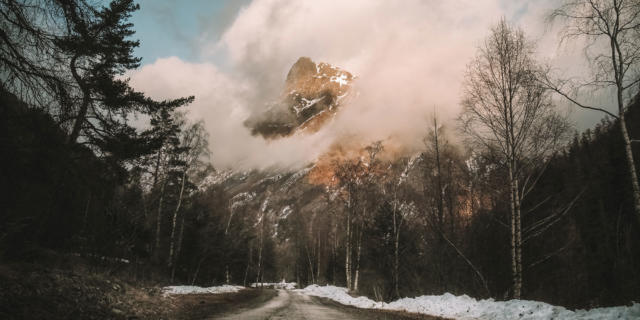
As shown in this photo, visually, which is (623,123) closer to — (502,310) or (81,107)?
(502,310)

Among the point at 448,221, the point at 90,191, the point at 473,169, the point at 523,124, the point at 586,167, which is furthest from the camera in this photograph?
the point at 586,167

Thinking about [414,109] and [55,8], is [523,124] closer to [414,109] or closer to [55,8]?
[414,109]

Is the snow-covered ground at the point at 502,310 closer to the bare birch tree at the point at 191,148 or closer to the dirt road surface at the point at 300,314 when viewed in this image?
the dirt road surface at the point at 300,314

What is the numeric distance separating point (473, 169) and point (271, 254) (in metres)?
57.4

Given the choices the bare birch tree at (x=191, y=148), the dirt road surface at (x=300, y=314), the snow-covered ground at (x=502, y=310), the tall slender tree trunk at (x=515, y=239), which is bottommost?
the dirt road surface at (x=300, y=314)

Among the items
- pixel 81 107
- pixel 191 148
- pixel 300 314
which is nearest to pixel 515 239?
pixel 300 314

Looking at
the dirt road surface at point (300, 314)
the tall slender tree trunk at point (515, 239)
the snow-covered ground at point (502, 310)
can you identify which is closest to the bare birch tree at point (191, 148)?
the dirt road surface at point (300, 314)

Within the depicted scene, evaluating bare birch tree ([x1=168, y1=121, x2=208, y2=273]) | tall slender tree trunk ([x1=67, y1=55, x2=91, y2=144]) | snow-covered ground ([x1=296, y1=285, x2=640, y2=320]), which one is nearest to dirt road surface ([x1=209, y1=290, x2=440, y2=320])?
snow-covered ground ([x1=296, y1=285, x2=640, y2=320])

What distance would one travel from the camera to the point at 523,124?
441 inches

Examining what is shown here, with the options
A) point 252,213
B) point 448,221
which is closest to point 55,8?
point 448,221

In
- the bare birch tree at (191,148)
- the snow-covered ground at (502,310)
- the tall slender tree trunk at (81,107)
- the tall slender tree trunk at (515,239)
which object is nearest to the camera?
the tall slender tree trunk at (81,107)

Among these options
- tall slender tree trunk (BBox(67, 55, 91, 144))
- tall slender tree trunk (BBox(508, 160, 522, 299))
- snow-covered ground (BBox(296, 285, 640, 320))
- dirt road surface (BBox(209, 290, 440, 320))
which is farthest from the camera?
tall slender tree trunk (BBox(508, 160, 522, 299))

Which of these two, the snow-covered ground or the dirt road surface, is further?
the dirt road surface

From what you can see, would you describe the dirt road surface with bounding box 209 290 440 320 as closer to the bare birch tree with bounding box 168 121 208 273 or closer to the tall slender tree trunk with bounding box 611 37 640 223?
the tall slender tree trunk with bounding box 611 37 640 223
